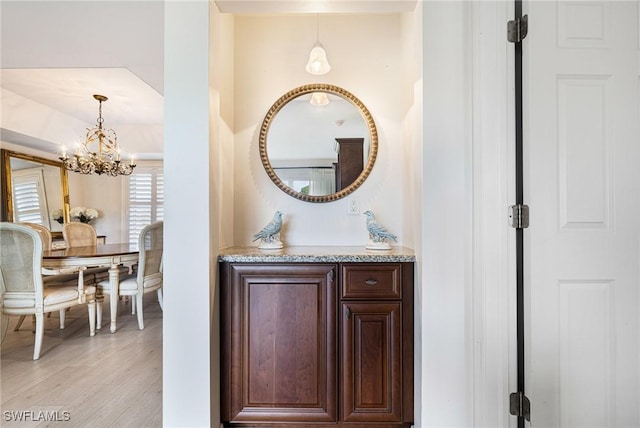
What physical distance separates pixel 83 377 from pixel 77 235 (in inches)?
92.6

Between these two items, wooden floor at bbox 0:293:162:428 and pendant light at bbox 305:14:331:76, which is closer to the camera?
wooden floor at bbox 0:293:162:428

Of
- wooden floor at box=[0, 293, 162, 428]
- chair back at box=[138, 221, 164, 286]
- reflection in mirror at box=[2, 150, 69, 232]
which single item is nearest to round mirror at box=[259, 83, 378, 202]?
wooden floor at box=[0, 293, 162, 428]

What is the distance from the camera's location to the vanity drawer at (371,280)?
150 cm

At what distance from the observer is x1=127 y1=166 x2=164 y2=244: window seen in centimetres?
546

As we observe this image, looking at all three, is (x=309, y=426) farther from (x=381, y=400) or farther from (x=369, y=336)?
(x=369, y=336)

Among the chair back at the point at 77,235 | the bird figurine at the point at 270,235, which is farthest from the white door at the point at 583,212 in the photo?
the chair back at the point at 77,235

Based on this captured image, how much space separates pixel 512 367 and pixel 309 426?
1.05 meters

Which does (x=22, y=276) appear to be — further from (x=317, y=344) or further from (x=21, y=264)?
(x=317, y=344)

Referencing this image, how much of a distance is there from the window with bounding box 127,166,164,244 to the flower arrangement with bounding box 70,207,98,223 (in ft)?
1.79

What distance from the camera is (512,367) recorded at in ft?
4.22

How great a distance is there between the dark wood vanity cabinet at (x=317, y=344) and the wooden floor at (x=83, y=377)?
0.68 meters

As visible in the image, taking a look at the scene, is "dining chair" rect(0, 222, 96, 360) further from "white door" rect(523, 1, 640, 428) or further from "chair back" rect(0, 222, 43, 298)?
"white door" rect(523, 1, 640, 428)

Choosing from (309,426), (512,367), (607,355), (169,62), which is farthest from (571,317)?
(169,62)

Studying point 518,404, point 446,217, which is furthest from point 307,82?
point 518,404
